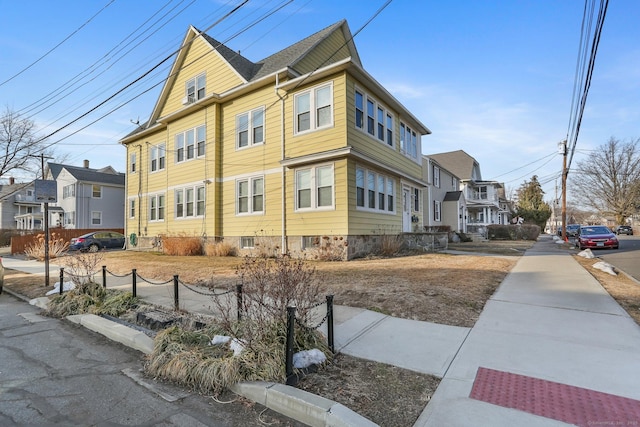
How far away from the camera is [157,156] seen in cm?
2120

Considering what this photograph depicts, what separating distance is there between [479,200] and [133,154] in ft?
121

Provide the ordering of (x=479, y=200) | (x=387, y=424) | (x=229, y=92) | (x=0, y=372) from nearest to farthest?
(x=387, y=424), (x=0, y=372), (x=229, y=92), (x=479, y=200)

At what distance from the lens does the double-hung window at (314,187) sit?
13.2 metres

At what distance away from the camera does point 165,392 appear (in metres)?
3.64

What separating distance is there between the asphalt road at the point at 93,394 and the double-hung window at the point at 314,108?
10410 millimetres

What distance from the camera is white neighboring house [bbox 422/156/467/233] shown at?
88.0 feet

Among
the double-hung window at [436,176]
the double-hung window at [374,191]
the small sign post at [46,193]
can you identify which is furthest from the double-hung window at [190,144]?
the double-hung window at [436,176]

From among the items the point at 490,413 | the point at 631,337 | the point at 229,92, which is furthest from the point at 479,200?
the point at 490,413

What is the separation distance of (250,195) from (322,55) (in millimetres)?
7439

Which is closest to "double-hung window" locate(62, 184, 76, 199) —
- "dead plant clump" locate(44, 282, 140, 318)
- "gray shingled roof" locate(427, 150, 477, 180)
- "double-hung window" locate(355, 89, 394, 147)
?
"dead plant clump" locate(44, 282, 140, 318)

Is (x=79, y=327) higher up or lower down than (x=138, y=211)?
lower down

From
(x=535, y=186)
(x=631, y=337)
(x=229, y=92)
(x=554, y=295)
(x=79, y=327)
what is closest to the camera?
(x=631, y=337)

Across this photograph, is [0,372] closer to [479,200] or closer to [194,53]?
[194,53]

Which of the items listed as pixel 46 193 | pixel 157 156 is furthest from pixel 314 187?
pixel 157 156
